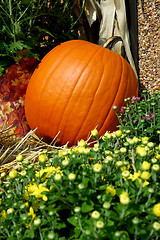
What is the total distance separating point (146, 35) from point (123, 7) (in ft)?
1.14

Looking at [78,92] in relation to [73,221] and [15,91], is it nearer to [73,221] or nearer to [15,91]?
[15,91]

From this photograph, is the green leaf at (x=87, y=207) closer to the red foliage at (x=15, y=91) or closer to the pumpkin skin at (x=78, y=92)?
the pumpkin skin at (x=78, y=92)

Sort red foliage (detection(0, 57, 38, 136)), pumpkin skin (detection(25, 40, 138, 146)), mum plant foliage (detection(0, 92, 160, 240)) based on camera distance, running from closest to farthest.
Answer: mum plant foliage (detection(0, 92, 160, 240)) < pumpkin skin (detection(25, 40, 138, 146)) < red foliage (detection(0, 57, 38, 136))

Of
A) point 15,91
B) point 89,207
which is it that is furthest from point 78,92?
point 89,207

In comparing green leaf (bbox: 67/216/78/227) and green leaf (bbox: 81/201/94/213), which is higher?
green leaf (bbox: 81/201/94/213)

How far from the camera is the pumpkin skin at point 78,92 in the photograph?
1415 mm

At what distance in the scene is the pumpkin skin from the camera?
1415mm

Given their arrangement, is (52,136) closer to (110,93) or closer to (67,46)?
(110,93)

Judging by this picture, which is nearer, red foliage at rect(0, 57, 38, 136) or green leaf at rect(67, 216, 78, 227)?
green leaf at rect(67, 216, 78, 227)

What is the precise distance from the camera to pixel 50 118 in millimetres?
1479

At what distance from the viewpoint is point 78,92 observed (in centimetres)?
141

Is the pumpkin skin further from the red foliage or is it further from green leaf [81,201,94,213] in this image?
green leaf [81,201,94,213]

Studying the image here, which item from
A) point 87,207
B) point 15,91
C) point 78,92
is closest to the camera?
point 87,207

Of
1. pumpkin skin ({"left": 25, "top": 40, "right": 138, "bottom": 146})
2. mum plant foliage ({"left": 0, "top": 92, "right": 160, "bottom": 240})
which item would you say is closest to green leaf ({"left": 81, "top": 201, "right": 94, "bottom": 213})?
mum plant foliage ({"left": 0, "top": 92, "right": 160, "bottom": 240})
